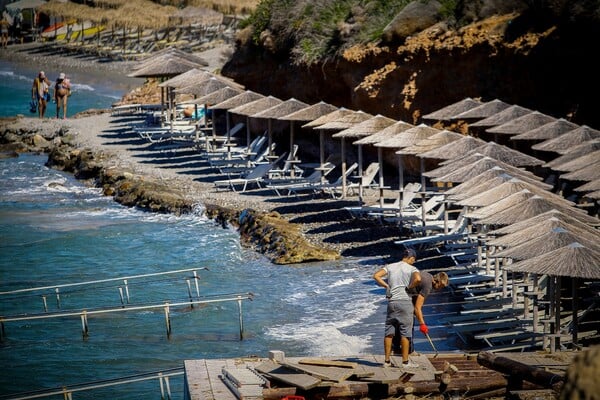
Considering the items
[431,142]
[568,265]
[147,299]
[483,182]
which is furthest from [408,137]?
[568,265]

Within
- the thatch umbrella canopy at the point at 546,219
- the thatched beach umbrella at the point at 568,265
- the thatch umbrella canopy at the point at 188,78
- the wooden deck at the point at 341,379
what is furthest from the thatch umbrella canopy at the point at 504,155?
the thatch umbrella canopy at the point at 188,78

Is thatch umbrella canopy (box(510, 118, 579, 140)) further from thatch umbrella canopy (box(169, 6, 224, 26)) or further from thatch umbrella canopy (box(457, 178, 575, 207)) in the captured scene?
thatch umbrella canopy (box(169, 6, 224, 26))

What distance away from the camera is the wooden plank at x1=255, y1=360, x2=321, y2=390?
11.0 meters

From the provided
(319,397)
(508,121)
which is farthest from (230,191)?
(319,397)

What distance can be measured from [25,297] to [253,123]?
14922mm

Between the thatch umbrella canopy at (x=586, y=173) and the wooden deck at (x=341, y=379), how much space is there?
7.12 meters

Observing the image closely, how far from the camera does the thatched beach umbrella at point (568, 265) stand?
13148 mm

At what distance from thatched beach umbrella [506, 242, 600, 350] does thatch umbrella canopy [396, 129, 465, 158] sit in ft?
26.9

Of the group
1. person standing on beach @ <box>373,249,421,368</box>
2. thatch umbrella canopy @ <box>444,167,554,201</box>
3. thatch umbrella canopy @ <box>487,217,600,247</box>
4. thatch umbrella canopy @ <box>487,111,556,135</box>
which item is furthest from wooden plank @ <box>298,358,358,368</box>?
thatch umbrella canopy @ <box>487,111,556,135</box>

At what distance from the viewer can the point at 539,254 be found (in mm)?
13859

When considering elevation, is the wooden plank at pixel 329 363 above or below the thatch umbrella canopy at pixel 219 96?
below

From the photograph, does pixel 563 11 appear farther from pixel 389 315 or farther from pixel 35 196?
pixel 389 315

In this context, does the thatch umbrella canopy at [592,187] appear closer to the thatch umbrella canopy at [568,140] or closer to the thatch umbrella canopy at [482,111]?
the thatch umbrella canopy at [568,140]

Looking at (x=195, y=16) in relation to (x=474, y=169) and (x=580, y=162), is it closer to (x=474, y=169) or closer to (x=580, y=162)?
(x=580, y=162)
